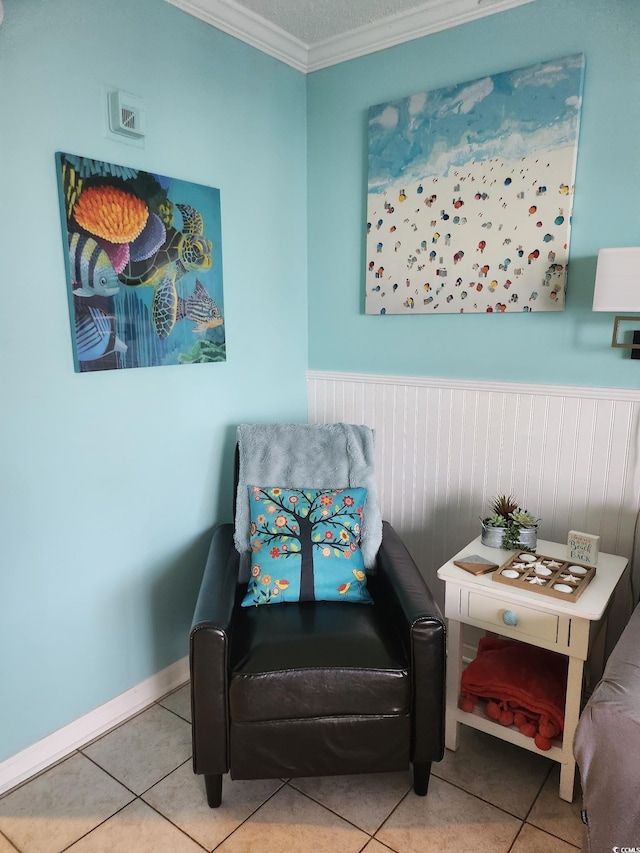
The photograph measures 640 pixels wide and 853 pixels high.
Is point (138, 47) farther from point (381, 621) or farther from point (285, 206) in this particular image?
point (381, 621)

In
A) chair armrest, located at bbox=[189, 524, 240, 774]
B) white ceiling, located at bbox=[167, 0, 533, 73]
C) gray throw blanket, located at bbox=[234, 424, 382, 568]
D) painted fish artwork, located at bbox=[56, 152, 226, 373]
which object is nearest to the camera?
chair armrest, located at bbox=[189, 524, 240, 774]

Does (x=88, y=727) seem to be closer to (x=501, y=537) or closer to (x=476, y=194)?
(x=501, y=537)

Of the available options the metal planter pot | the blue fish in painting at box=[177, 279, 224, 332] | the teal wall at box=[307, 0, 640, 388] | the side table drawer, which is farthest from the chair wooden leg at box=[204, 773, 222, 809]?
the teal wall at box=[307, 0, 640, 388]

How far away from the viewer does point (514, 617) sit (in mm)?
1748

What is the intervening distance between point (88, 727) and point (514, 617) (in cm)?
145

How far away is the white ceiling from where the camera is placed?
2068mm

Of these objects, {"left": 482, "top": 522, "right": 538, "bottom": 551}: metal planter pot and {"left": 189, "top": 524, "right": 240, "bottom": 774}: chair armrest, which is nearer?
{"left": 189, "top": 524, "right": 240, "bottom": 774}: chair armrest

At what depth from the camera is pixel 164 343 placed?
6.86ft

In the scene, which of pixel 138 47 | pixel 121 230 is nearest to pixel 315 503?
pixel 121 230

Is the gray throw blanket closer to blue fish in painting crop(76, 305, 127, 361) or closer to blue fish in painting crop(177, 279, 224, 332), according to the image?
blue fish in painting crop(177, 279, 224, 332)

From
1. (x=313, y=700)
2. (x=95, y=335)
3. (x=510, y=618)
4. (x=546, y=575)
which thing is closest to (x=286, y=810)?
(x=313, y=700)

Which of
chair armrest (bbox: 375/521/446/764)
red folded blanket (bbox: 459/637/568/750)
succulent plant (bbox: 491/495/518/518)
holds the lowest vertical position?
red folded blanket (bbox: 459/637/568/750)

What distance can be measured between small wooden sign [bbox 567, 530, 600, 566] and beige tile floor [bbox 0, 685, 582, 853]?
2.16ft

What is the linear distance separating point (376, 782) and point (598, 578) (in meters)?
0.92
